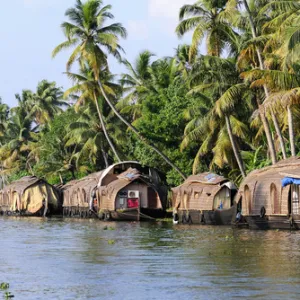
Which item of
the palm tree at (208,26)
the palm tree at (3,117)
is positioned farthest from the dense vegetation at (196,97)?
the palm tree at (3,117)

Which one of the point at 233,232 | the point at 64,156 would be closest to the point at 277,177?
the point at 233,232

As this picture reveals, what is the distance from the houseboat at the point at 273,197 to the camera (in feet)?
86.3

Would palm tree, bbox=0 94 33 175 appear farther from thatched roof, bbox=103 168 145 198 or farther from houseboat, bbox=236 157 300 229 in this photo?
houseboat, bbox=236 157 300 229

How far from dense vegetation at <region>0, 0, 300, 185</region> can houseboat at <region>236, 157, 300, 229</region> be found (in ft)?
7.14

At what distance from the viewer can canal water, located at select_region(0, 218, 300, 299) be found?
1296 cm

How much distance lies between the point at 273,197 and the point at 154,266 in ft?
38.0

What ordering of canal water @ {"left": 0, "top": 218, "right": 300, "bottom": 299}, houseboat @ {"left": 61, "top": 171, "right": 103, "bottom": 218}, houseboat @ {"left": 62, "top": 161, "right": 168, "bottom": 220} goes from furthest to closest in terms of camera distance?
houseboat @ {"left": 61, "top": 171, "right": 103, "bottom": 218} → houseboat @ {"left": 62, "top": 161, "right": 168, "bottom": 220} → canal water @ {"left": 0, "top": 218, "right": 300, "bottom": 299}

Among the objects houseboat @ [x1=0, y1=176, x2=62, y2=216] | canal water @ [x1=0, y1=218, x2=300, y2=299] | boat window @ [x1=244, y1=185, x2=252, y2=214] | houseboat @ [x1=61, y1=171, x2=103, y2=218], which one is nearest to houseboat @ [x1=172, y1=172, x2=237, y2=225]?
boat window @ [x1=244, y1=185, x2=252, y2=214]

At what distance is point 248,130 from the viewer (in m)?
37.4

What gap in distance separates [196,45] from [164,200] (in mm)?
8529

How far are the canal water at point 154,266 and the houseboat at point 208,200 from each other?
630 cm

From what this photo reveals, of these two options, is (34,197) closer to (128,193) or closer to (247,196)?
(128,193)

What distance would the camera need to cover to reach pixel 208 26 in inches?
1369

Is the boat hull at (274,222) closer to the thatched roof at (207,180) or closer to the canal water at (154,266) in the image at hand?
the canal water at (154,266)
